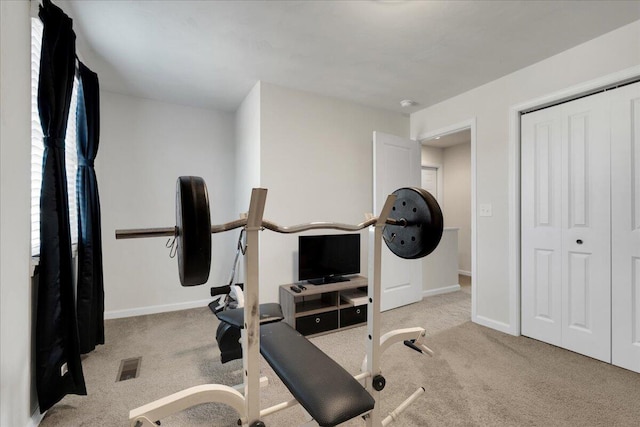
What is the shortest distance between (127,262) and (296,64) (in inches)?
109

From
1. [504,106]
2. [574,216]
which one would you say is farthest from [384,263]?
[504,106]

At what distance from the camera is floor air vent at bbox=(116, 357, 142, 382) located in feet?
6.51

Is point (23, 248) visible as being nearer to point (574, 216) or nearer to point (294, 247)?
point (294, 247)

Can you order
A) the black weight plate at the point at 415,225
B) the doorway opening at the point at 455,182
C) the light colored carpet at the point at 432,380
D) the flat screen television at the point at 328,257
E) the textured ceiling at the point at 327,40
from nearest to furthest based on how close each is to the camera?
the black weight plate at the point at 415,225
the light colored carpet at the point at 432,380
the textured ceiling at the point at 327,40
the flat screen television at the point at 328,257
the doorway opening at the point at 455,182

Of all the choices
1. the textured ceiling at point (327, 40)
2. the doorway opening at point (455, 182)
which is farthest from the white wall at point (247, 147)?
the doorway opening at point (455, 182)

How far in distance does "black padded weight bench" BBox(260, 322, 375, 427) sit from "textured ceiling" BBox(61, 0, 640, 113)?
6.50ft

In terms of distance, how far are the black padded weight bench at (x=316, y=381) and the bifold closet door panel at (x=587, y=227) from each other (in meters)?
2.27

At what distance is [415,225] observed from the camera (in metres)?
1.24

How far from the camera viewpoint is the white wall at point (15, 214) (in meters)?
1.22

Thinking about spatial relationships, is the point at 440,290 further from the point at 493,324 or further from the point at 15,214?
the point at 15,214

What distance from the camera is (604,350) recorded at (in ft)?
7.00

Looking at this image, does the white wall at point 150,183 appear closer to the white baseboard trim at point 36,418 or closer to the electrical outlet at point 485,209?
the white baseboard trim at point 36,418

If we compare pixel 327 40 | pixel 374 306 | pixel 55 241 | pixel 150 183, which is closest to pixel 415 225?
pixel 374 306

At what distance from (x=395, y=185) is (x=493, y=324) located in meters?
1.73
